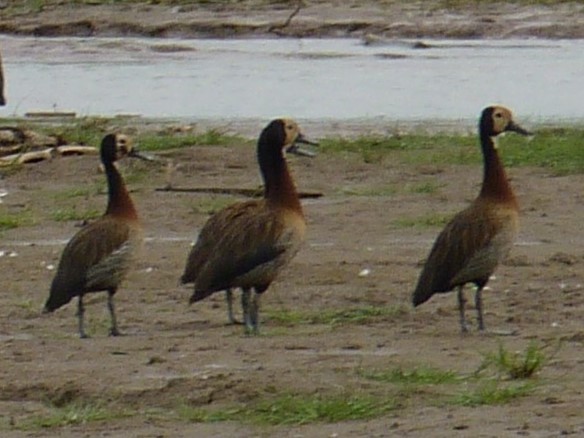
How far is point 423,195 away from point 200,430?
7.76 meters

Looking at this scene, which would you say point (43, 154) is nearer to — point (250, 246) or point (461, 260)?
point (250, 246)

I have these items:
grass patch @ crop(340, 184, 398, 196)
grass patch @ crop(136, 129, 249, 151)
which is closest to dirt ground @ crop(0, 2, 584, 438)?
grass patch @ crop(340, 184, 398, 196)

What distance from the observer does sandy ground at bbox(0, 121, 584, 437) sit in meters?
8.29

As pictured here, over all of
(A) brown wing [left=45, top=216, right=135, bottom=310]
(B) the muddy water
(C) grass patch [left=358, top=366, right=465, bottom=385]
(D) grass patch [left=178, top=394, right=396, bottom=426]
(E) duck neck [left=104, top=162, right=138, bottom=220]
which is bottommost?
(B) the muddy water

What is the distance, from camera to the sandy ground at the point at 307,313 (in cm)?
829

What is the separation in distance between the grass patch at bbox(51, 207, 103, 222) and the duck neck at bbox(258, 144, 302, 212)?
384 cm

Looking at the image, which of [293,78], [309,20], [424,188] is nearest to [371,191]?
[424,188]

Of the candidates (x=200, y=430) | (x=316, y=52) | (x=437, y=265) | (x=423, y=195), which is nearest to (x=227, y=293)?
(x=437, y=265)

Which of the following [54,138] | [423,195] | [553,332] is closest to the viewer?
[553,332]

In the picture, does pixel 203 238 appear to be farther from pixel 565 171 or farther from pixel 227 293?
pixel 565 171

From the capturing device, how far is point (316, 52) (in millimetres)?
34625

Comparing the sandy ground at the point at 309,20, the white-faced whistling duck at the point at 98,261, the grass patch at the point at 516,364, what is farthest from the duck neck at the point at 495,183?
the sandy ground at the point at 309,20

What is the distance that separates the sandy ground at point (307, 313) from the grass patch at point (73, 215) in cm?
8

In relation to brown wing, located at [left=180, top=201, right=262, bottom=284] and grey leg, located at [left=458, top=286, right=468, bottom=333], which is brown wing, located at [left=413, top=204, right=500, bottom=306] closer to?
grey leg, located at [left=458, top=286, right=468, bottom=333]
